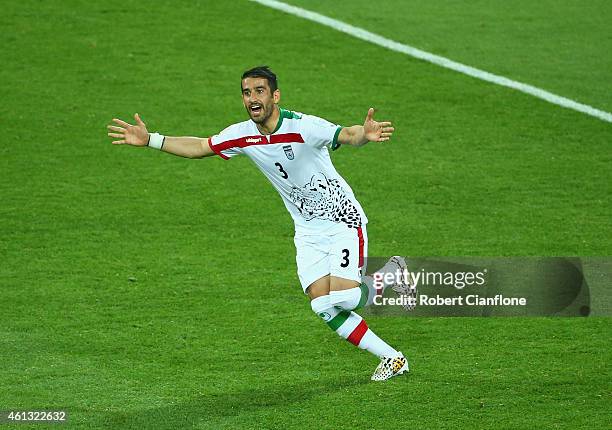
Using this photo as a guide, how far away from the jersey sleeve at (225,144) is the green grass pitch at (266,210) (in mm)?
1587

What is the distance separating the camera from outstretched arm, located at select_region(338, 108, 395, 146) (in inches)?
322

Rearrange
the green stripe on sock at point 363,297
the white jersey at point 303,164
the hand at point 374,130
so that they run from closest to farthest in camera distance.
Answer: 1. the hand at point 374,130
2. the white jersey at point 303,164
3. the green stripe on sock at point 363,297

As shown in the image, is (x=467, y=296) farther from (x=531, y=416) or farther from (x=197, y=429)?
(x=197, y=429)

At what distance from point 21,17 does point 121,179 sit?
465 cm

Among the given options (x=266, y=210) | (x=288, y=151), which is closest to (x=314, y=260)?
(x=288, y=151)

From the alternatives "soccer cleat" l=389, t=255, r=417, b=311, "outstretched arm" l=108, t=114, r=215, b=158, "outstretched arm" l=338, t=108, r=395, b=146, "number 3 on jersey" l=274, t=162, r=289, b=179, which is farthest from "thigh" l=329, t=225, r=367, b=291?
"soccer cleat" l=389, t=255, r=417, b=311

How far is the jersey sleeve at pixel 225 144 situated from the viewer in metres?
8.98

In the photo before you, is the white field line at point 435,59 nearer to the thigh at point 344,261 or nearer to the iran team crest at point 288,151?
the thigh at point 344,261

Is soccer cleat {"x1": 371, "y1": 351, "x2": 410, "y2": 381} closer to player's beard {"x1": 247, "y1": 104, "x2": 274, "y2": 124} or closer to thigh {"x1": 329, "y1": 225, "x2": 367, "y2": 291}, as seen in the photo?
thigh {"x1": 329, "y1": 225, "x2": 367, "y2": 291}

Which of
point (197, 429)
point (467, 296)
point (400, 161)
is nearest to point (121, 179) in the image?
point (400, 161)

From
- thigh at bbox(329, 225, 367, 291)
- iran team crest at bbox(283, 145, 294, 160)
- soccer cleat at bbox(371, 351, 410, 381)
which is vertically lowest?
Answer: soccer cleat at bbox(371, 351, 410, 381)

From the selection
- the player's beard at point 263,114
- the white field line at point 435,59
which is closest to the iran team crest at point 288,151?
the player's beard at point 263,114

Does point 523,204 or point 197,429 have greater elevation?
point 523,204

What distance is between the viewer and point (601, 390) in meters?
8.75
